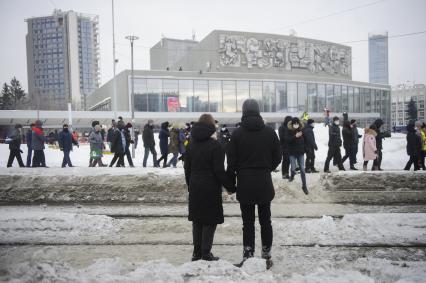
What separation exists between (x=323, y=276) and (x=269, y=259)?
0.89 metres

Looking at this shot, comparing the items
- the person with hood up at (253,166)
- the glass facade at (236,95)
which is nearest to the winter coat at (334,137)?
the person with hood up at (253,166)

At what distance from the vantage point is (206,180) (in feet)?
14.3

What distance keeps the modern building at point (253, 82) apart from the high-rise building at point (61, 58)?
3504cm

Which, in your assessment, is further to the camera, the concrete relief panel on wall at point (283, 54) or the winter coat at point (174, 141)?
the concrete relief panel on wall at point (283, 54)

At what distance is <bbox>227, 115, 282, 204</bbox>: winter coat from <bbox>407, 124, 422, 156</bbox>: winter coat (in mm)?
9705

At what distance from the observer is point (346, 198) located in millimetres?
8781

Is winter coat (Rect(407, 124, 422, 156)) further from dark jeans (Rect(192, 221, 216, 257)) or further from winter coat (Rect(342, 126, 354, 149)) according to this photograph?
dark jeans (Rect(192, 221, 216, 257))

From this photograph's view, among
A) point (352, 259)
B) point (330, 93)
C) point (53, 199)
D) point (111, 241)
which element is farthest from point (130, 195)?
point (330, 93)

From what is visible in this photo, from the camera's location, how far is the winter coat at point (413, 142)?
1214cm

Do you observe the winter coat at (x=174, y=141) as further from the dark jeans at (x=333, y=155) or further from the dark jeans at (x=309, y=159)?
the dark jeans at (x=333, y=155)

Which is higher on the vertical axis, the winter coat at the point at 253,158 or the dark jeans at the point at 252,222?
the winter coat at the point at 253,158

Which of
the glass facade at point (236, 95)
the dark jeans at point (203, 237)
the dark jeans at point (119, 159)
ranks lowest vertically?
the dark jeans at point (203, 237)

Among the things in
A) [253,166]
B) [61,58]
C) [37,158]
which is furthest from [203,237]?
[61,58]

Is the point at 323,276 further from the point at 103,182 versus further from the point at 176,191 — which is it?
the point at 103,182
